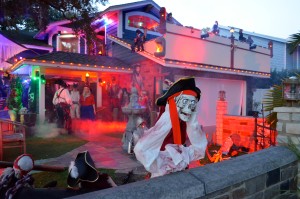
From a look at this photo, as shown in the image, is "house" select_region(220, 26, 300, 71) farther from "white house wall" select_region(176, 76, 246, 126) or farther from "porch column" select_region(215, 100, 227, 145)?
"porch column" select_region(215, 100, 227, 145)

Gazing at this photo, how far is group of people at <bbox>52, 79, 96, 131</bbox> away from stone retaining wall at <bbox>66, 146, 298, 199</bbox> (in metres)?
8.35

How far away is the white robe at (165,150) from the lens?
8.88ft

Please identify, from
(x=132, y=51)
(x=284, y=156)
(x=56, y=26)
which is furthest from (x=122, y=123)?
(x=284, y=156)

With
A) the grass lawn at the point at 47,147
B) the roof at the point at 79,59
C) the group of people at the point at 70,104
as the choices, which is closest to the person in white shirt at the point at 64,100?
the group of people at the point at 70,104

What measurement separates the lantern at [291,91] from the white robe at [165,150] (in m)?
2.32

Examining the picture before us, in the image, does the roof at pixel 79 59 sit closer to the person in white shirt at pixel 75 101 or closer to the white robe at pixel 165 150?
the person in white shirt at pixel 75 101

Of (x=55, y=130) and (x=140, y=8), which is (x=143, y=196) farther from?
(x=140, y=8)

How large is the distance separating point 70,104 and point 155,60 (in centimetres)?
381

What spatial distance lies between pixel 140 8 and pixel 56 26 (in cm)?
564

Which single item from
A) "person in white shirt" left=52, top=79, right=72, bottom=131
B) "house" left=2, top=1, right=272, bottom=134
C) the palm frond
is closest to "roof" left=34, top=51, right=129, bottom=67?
"house" left=2, top=1, right=272, bottom=134

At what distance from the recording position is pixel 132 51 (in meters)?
13.5

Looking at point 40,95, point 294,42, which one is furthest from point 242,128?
point 40,95

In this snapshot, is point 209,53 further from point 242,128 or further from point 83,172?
point 83,172

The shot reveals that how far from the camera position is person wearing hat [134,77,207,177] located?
273 cm
